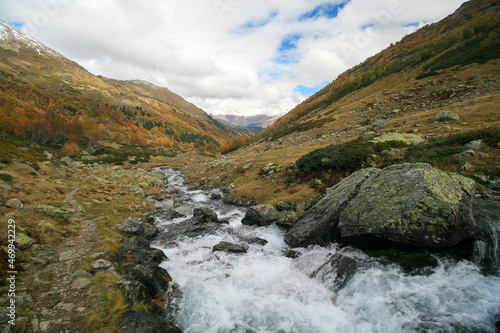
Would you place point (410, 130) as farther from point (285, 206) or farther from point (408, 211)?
point (408, 211)

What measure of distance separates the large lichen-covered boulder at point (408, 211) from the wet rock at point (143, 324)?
31.4ft

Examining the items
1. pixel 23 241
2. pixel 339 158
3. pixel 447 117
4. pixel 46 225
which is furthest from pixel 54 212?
pixel 447 117

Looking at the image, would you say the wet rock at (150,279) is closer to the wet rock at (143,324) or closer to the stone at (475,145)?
the wet rock at (143,324)

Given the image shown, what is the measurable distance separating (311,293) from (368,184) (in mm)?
7458

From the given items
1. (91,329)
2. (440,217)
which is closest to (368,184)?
(440,217)

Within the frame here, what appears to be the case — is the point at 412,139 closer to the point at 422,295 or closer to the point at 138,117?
the point at 422,295

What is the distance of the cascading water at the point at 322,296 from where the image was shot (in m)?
6.80

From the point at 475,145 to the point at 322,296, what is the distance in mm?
16212

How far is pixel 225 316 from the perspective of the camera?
27.8ft

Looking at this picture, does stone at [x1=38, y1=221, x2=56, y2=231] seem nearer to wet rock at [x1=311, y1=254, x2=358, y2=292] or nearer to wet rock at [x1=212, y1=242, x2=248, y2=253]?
wet rock at [x1=212, y1=242, x2=248, y2=253]

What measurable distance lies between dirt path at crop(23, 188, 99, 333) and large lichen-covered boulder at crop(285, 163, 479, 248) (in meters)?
12.2

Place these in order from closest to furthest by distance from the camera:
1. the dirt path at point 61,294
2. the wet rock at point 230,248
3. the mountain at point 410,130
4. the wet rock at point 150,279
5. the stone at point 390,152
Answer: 1. the dirt path at point 61,294
2. the wet rock at point 150,279
3. the wet rock at point 230,248
4. the mountain at point 410,130
5. the stone at point 390,152

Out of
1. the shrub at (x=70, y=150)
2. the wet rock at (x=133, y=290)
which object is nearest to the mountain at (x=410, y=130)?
the wet rock at (x=133, y=290)

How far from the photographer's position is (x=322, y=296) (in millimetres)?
8953
